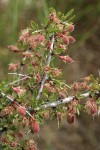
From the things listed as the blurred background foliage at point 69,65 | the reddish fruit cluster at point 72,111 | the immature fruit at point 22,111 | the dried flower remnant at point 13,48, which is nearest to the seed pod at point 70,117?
the reddish fruit cluster at point 72,111

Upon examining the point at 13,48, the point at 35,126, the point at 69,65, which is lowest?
the point at 35,126

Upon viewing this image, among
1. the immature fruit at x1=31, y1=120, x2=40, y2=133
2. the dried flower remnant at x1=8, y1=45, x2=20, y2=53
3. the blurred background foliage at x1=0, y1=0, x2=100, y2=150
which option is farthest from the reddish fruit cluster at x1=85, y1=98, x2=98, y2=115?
the blurred background foliage at x1=0, y1=0, x2=100, y2=150

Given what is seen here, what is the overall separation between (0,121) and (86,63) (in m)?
2.50

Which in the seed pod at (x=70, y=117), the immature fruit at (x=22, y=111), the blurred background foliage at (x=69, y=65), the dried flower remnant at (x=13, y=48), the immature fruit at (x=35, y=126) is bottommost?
the immature fruit at (x=35, y=126)

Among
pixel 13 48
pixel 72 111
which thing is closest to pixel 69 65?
pixel 13 48

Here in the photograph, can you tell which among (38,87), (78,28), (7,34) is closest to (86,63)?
(78,28)

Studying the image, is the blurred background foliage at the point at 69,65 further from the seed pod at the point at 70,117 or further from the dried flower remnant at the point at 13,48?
the seed pod at the point at 70,117

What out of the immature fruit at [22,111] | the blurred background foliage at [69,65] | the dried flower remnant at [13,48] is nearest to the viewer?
the immature fruit at [22,111]

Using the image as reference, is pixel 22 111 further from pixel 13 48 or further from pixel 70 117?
pixel 13 48

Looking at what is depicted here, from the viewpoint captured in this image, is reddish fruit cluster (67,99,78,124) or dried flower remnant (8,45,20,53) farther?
dried flower remnant (8,45,20,53)

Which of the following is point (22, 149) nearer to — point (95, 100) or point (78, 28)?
point (95, 100)

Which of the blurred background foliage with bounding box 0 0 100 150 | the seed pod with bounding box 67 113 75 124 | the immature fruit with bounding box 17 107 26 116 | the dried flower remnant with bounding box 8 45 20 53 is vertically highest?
the blurred background foliage with bounding box 0 0 100 150

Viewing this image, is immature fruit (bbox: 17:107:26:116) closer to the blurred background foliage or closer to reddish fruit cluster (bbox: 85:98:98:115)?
reddish fruit cluster (bbox: 85:98:98:115)

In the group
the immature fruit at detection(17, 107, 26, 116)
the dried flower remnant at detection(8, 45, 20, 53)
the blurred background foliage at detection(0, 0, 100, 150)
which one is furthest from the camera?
the blurred background foliage at detection(0, 0, 100, 150)
